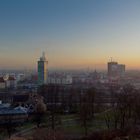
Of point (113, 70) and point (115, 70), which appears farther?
point (113, 70)

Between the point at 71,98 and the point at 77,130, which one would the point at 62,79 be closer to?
the point at 71,98

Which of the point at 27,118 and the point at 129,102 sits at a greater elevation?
the point at 129,102

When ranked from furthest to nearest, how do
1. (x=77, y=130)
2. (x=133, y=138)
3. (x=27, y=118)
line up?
(x=27, y=118) < (x=77, y=130) < (x=133, y=138)

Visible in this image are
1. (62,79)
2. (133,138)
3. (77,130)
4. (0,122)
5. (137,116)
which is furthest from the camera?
(62,79)

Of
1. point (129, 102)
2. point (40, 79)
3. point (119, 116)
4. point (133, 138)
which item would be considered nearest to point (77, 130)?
point (119, 116)

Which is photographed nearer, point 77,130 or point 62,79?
point 77,130

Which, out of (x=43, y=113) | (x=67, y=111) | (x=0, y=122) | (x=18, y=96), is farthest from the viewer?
(x=18, y=96)

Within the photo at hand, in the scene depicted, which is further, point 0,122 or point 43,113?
point 43,113

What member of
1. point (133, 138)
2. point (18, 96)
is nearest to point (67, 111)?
point (18, 96)

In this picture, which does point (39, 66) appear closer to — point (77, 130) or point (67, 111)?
point (67, 111)
